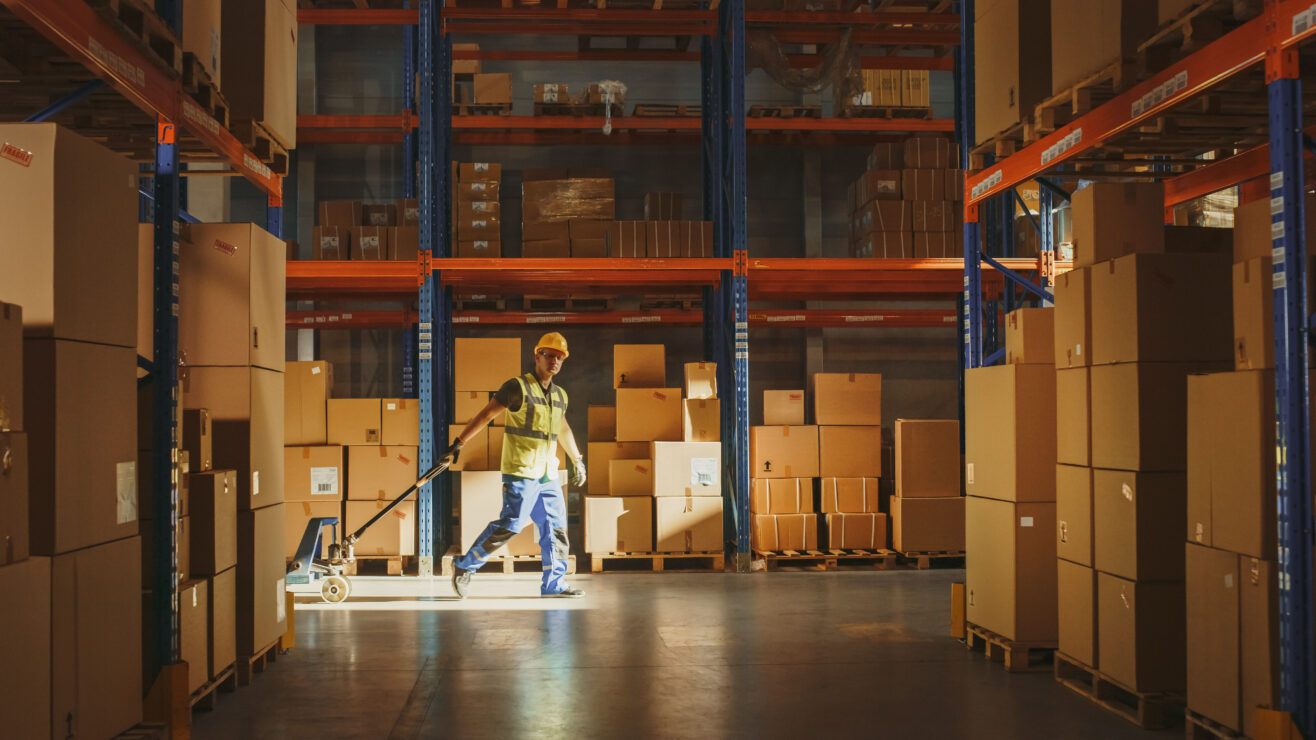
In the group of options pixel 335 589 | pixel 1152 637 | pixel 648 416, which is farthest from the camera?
pixel 648 416

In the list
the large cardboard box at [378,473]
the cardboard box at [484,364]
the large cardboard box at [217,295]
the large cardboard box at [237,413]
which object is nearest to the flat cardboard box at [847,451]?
the cardboard box at [484,364]

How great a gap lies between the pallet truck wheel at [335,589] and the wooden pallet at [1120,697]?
5209 millimetres

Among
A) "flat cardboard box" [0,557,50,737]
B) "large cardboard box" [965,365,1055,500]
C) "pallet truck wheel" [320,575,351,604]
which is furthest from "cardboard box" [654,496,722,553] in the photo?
"flat cardboard box" [0,557,50,737]

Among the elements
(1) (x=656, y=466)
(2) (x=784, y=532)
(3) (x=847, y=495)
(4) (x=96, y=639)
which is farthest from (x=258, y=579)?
(3) (x=847, y=495)

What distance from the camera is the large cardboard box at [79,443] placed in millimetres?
3709

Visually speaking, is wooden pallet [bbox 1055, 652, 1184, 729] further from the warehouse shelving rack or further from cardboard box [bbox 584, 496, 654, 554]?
cardboard box [bbox 584, 496, 654, 554]

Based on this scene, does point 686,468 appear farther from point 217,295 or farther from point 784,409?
point 217,295

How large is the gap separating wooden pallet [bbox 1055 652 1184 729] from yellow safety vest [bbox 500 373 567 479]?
4104 mm

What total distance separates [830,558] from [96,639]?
7321mm

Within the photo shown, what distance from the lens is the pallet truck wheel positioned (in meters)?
8.26

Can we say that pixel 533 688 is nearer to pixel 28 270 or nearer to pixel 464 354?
pixel 28 270

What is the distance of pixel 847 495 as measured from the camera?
412 inches

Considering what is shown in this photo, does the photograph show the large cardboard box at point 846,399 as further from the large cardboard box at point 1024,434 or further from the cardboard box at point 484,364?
the large cardboard box at point 1024,434

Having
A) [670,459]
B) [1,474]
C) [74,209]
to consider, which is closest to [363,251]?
[670,459]
